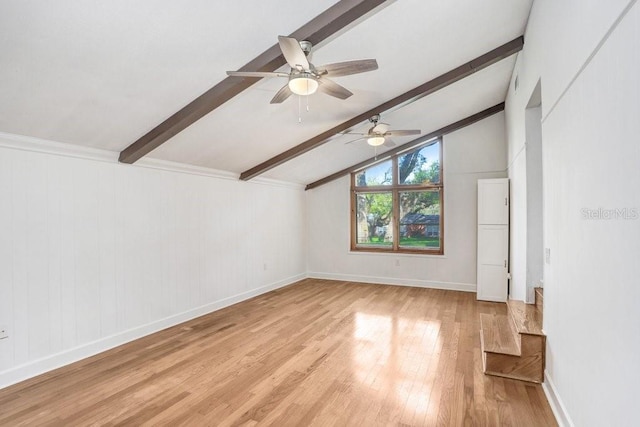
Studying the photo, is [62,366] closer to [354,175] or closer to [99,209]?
[99,209]

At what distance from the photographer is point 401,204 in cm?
677

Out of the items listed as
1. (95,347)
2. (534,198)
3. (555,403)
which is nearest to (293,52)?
(534,198)

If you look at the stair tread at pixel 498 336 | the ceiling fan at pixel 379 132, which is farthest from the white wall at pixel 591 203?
the ceiling fan at pixel 379 132

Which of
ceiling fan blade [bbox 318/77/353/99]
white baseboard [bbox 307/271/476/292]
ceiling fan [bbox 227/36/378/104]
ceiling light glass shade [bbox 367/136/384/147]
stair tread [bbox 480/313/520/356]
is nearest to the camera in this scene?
ceiling fan [bbox 227/36/378/104]

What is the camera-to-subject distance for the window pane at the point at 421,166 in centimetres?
645

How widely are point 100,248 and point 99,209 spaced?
43 cm

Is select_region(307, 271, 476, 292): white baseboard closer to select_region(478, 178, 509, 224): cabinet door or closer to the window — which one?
the window

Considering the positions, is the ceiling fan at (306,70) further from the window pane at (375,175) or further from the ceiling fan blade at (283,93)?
the window pane at (375,175)

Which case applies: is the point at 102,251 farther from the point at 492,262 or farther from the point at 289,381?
the point at 492,262

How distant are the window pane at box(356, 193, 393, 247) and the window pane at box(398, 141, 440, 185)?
22.1 inches

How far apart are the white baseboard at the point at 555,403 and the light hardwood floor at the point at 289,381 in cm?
Result: 5

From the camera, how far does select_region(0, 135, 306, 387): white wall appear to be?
2.91 metres

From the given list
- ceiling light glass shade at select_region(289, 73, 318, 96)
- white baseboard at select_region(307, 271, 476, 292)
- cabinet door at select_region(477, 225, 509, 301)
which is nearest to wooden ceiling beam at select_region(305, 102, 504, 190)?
cabinet door at select_region(477, 225, 509, 301)

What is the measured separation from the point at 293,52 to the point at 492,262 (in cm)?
472
